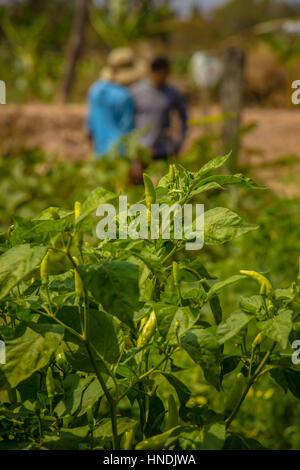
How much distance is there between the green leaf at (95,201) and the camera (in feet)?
2.27

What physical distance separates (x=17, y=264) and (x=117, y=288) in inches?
4.3

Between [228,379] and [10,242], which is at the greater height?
[10,242]

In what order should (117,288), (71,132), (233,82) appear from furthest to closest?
(71,132) < (233,82) < (117,288)

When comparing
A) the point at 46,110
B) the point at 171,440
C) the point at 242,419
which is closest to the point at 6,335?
the point at 171,440

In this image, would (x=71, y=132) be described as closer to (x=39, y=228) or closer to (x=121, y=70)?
(x=121, y=70)

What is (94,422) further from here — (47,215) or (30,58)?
(30,58)

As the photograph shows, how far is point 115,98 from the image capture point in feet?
16.4

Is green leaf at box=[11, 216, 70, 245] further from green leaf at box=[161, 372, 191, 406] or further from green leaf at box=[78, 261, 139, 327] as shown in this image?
green leaf at box=[161, 372, 191, 406]

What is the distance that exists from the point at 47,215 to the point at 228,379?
1.61 m

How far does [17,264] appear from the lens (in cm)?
70

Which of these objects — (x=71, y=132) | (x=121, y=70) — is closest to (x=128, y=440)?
(x=121, y=70)

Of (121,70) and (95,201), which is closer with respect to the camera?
(95,201)

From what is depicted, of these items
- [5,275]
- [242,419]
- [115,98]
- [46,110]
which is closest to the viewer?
[5,275]

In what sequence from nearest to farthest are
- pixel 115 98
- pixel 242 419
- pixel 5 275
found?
pixel 5 275
pixel 242 419
pixel 115 98
